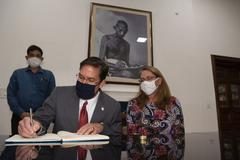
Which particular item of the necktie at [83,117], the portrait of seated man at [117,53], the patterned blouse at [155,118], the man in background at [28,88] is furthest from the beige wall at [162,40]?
the necktie at [83,117]

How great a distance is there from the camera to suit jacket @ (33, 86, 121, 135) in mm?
1209

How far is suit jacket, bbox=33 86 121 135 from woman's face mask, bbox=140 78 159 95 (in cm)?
58

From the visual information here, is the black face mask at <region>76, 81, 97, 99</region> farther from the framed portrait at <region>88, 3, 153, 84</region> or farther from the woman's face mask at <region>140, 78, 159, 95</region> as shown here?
the framed portrait at <region>88, 3, 153, 84</region>

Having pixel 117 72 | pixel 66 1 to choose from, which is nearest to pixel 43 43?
pixel 66 1

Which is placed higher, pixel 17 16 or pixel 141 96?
pixel 17 16

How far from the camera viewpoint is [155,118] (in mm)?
1631

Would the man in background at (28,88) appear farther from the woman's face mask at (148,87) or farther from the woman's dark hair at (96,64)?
the woman's dark hair at (96,64)

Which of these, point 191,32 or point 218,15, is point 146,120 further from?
point 218,15

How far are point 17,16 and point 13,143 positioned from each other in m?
2.39

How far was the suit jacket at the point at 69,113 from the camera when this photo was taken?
1209 mm

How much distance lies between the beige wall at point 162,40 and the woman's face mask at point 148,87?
3.68ft

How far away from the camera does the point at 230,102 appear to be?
4.08m

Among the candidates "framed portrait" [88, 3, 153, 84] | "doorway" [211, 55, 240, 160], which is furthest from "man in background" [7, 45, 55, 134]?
"doorway" [211, 55, 240, 160]

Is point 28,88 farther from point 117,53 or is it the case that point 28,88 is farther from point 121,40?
point 121,40
